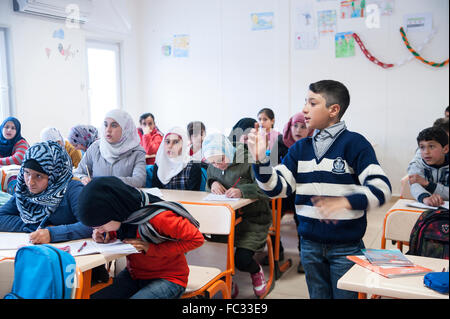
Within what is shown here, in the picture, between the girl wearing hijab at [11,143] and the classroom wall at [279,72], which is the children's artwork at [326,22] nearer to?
the classroom wall at [279,72]

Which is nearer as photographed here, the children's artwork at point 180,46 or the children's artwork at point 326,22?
the children's artwork at point 326,22

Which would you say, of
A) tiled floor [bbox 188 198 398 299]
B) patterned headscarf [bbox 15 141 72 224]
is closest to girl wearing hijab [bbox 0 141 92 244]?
patterned headscarf [bbox 15 141 72 224]

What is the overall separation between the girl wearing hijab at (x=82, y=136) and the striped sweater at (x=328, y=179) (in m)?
1.11

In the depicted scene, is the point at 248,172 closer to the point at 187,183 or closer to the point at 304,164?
the point at 187,183

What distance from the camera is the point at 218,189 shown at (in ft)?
6.91

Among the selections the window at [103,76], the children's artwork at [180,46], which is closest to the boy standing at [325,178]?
the children's artwork at [180,46]

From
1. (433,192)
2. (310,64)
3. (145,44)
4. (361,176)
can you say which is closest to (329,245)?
(361,176)

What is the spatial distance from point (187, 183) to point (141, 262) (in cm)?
107

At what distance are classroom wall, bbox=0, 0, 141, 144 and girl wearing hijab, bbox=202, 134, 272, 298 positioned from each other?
0.52 meters

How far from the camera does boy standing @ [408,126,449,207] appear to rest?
784 mm

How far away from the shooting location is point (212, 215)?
1713mm

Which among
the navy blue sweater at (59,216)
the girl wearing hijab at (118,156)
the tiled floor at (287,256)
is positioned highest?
the girl wearing hijab at (118,156)

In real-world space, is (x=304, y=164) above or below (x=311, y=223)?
above

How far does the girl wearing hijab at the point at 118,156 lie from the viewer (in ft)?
7.25
